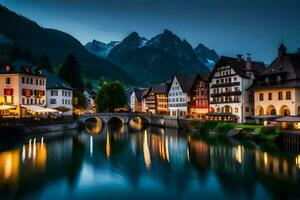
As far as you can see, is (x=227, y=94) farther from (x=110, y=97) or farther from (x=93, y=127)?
(x=110, y=97)

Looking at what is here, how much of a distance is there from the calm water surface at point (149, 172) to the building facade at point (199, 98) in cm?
3250

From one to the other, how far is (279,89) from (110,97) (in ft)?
229

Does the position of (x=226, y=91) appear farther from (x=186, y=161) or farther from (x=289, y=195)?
(x=289, y=195)

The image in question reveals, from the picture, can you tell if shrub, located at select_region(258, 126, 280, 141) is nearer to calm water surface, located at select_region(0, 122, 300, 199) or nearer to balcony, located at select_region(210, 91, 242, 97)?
calm water surface, located at select_region(0, 122, 300, 199)

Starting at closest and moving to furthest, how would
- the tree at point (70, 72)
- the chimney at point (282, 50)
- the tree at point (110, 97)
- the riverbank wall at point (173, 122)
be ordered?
the chimney at point (282, 50) < the riverbank wall at point (173, 122) < the tree at point (70, 72) < the tree at point (110, 97)

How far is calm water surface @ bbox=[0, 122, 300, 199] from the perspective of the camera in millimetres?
29188

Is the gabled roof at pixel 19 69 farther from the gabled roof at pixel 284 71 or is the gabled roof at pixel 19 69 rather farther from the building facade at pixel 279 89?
the building facade at pixel 279 89

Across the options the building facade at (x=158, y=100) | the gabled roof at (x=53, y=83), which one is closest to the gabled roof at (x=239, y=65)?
the building facade at (x=158, y=100)

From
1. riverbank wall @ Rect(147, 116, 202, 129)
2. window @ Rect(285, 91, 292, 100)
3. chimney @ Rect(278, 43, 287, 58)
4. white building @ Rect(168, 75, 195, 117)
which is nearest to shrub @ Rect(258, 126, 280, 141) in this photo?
window @ Rect(285, 91, 292, 100)

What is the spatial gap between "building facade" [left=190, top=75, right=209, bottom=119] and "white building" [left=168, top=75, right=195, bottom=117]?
233 cm

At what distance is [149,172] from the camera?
38.0m

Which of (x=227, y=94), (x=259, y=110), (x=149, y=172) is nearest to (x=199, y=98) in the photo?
(x=227, y=94)

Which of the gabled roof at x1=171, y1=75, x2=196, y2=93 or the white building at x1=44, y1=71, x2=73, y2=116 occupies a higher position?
the gabled roof at x1=171, y1=75, x2=196, y2=93

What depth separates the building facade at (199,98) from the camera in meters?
89.9
